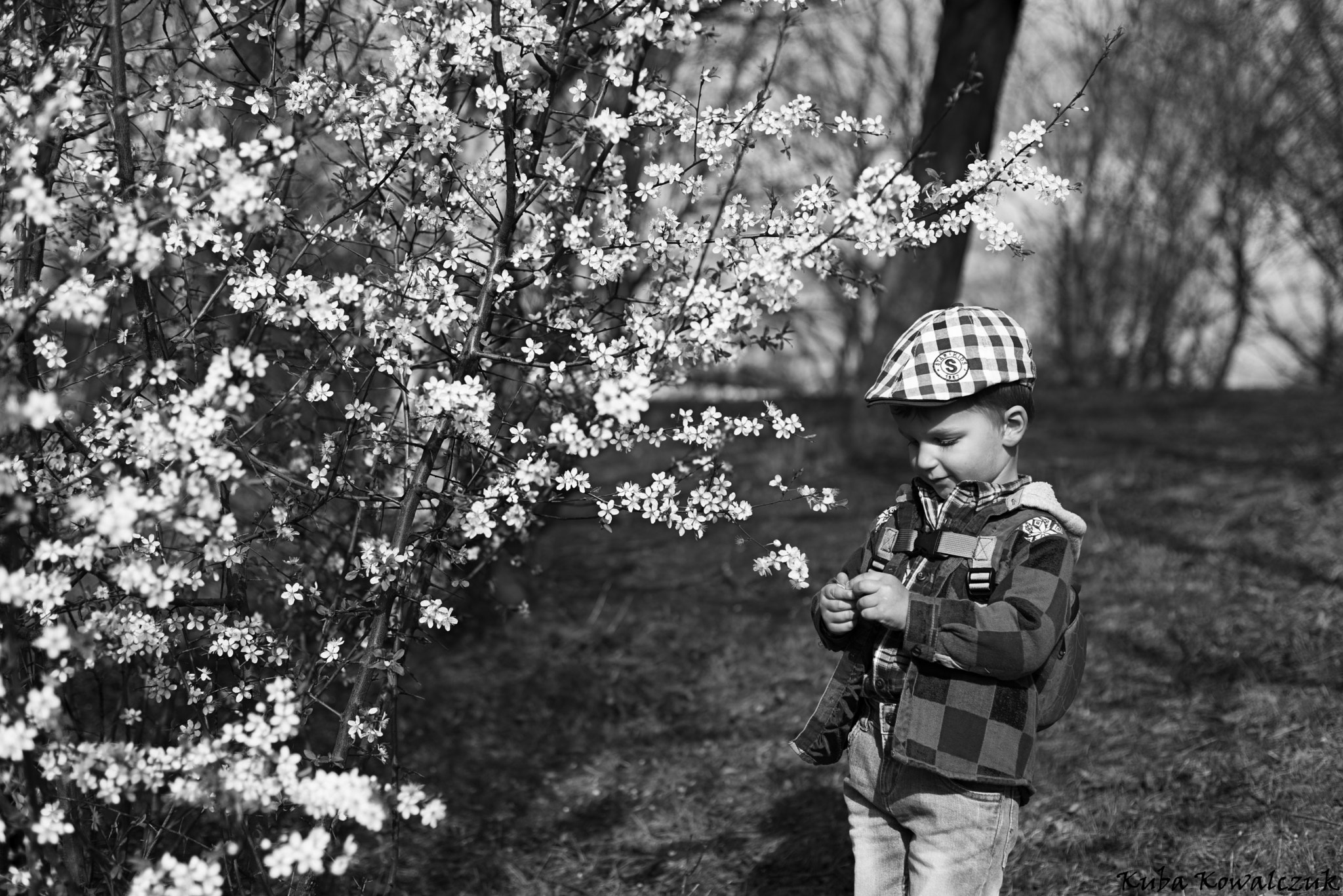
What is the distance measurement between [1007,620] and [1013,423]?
0.49 metres

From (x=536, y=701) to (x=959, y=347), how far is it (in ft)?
10.2

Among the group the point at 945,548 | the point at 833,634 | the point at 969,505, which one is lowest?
the point at 833,634

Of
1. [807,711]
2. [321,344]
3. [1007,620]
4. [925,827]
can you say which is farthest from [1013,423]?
[807,711]

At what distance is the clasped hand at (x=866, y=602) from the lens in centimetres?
252

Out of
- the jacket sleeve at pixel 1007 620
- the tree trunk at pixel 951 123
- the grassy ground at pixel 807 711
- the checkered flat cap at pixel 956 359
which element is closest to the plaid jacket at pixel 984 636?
the jacket sleeve at pixel 1007 620

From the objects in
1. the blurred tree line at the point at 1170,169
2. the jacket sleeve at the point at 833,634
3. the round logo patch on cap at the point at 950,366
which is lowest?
the jacket sleeve at the point at 833,634

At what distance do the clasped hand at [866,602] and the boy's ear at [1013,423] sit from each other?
429 millimetres

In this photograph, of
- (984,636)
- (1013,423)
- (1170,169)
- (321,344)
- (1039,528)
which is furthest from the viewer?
(1170,169)

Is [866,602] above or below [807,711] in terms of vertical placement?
above

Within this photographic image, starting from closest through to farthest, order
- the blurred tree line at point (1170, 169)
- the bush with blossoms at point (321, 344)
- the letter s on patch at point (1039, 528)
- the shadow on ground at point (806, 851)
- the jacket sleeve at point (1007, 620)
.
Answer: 1. the bush with blossoms at point (321, 344)
2. the jacket sleeve at point (1007, 620)
3. the letter s on patch at point (1039, 528)
4. the shadow on ground at point (806, 851)
5. the blurred tree line at point (1170, 169)

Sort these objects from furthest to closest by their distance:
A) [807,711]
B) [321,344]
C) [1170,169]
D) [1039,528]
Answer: [1170,169], [807,711], [321,344], [1039,528]

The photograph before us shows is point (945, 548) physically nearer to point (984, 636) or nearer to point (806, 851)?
point (984, 636)

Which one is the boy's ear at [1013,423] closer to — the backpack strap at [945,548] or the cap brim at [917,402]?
the cap brim at [917,402]

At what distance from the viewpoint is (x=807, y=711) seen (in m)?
4.79
